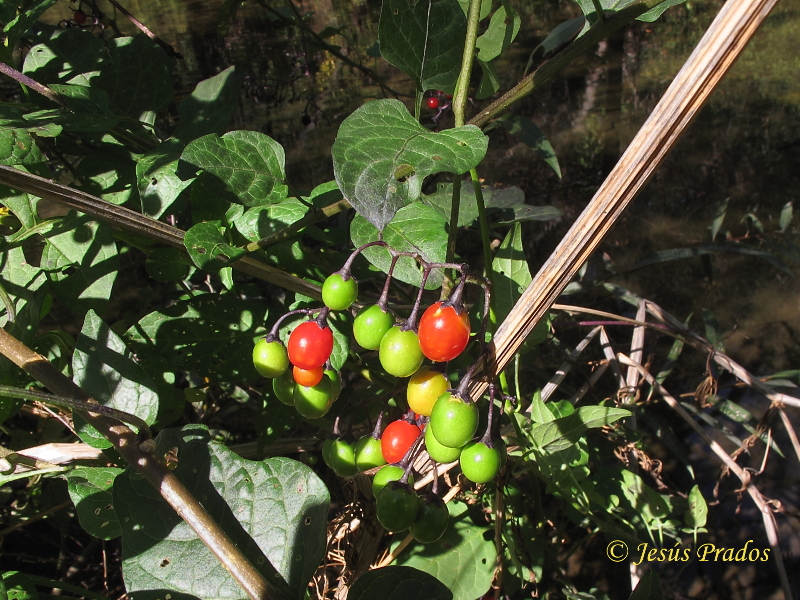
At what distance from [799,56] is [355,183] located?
2.44 meters

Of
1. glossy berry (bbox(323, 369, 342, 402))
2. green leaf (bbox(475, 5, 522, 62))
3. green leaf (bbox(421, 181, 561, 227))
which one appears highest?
green leaf (bbox(475, 5, 522, 62))

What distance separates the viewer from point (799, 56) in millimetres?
2055

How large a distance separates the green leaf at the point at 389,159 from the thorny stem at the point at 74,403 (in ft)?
0.79

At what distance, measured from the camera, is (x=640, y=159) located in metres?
0.37

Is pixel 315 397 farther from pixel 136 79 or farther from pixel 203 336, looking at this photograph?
pixel 136 79

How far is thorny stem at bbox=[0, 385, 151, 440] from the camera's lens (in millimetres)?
365

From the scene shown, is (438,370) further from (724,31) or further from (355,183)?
(724,31)

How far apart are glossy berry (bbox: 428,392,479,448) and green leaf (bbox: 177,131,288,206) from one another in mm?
271

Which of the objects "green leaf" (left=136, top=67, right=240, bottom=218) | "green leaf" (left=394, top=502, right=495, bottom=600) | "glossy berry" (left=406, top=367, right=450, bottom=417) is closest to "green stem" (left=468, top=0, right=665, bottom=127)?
"glossy berry" (left=406, top=367, right=450, bottom=417)

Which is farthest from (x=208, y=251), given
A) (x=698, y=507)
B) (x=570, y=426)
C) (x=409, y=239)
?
(x=698, y=507)

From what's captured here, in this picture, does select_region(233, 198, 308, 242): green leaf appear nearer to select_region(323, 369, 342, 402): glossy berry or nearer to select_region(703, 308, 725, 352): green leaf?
select_region(323, 369, 342, 402): glossy berry

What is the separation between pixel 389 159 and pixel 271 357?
0.26 m

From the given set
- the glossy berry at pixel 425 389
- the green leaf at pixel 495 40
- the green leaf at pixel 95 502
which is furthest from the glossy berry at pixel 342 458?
the green leaf at pixel 495 40

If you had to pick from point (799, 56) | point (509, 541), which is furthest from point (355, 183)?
point (799, 56)
